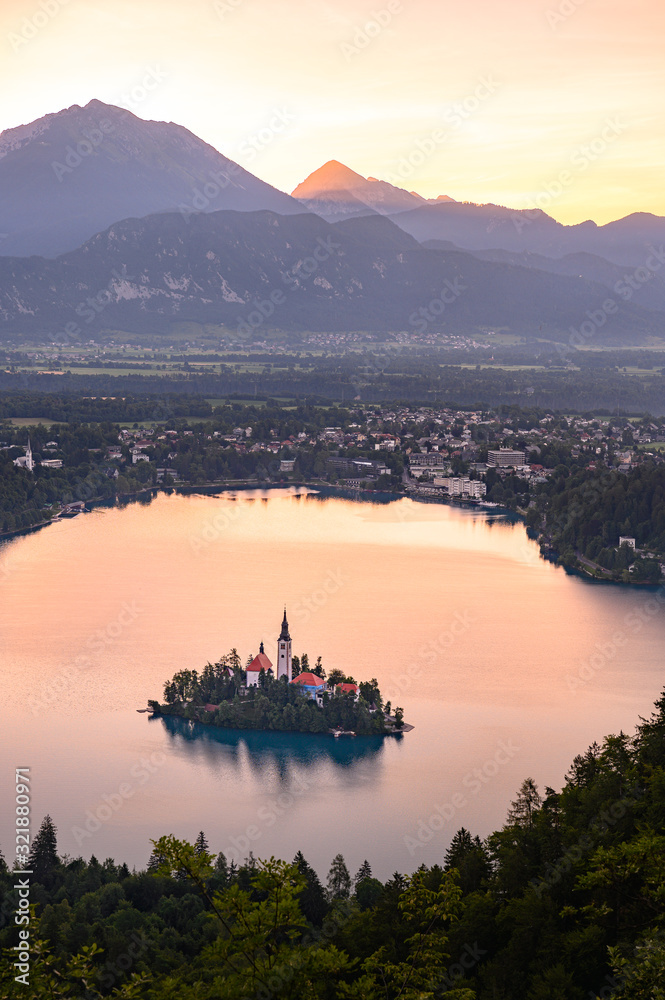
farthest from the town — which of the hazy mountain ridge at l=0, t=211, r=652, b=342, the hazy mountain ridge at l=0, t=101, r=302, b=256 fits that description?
the hazy mountain ridge at l=0, t=101, r=302, b=256

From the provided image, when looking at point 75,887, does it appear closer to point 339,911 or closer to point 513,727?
point 339,911

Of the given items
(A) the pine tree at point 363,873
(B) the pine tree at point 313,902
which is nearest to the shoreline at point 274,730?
(A) the pine tree at point 363,873

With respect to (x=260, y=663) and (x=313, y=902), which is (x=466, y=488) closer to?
(x=260, y=663)

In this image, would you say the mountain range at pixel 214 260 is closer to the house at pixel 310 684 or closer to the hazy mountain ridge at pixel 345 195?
the hazy mountain ridge at pixel 345 195

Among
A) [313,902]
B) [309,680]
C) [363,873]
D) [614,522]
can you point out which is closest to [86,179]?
[614,522]

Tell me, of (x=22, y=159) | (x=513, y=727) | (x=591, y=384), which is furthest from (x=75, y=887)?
(x=22, y=159)
